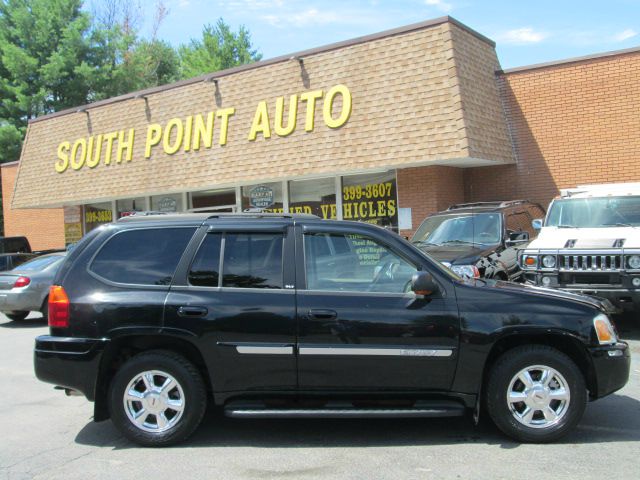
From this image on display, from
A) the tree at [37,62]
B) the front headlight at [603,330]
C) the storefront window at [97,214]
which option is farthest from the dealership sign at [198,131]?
the tree at [37,62]

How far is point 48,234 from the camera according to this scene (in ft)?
77.1

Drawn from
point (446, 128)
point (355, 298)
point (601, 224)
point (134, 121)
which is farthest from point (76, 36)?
point (355, 298)

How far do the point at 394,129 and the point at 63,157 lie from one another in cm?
1204

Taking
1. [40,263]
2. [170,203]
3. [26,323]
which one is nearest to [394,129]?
[40,263]

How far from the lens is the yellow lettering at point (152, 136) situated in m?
17.4

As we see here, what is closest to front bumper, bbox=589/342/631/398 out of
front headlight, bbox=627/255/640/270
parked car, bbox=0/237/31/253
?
front headlight, bbox=627/255/640/270

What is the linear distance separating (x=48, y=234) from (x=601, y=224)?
20435 millimetres

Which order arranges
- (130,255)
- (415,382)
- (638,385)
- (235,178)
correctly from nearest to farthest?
(415,382)
(130,255)
(638,385)
(235,178)

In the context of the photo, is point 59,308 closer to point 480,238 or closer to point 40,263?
point 480,238

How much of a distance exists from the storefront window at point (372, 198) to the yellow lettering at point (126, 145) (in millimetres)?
6851

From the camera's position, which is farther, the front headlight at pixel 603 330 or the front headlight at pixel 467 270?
the front headlight at pixel 467 270

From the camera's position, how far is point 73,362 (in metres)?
4.81

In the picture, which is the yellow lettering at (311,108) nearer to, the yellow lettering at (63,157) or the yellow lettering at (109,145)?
the yellow lettering at (109,145)

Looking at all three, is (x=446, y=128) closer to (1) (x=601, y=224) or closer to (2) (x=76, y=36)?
(1) (x=601, y=224)
